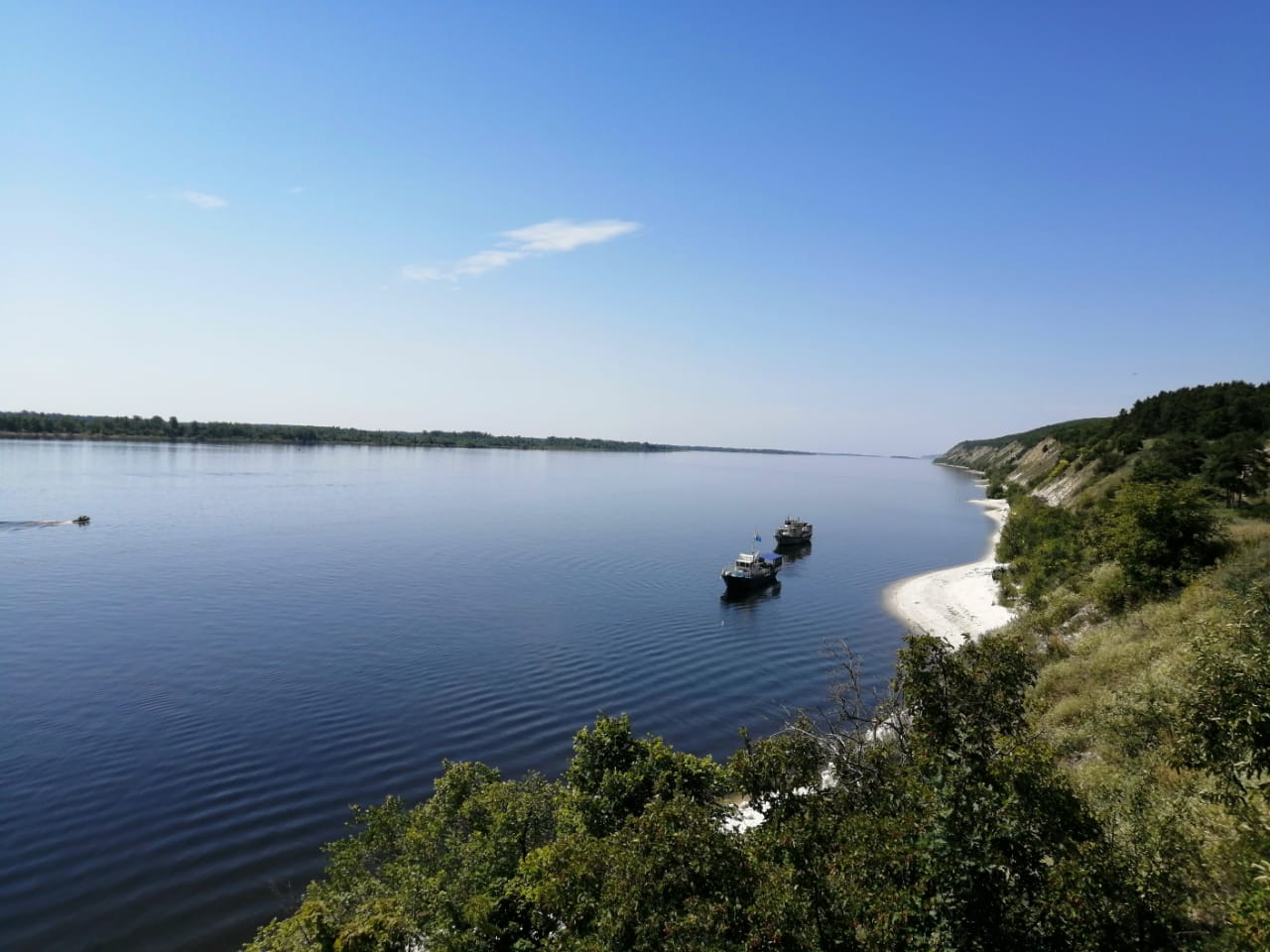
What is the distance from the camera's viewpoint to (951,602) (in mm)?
62688

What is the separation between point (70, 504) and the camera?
95.7 meters

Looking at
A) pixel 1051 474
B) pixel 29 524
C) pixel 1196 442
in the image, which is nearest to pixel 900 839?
pixel 1196 442

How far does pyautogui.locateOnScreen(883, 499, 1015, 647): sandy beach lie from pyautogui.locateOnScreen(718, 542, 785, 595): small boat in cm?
1179

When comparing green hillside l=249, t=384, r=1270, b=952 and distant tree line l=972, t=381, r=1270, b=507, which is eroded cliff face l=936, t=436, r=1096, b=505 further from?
green hillside l=249, t=384, r=1270, b=952

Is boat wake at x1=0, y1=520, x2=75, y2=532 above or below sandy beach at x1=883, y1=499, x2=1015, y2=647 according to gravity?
above

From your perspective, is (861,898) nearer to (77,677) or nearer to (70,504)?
(77,677)

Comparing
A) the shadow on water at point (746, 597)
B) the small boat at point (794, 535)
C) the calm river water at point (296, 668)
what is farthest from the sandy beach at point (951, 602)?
the small boat at point (794, 535)

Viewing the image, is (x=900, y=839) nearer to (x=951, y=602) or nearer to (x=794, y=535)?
(x=951, y=602)

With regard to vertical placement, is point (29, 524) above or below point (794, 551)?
above

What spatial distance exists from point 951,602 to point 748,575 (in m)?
18.8

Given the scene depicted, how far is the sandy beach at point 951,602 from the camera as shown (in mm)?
54094

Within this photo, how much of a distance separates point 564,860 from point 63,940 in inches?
684

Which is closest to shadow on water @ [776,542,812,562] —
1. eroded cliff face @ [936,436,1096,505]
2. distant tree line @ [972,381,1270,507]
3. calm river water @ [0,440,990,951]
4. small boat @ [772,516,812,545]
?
small boat @ [772,516,812,545]

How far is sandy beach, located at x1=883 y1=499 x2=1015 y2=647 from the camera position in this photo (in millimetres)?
54094
